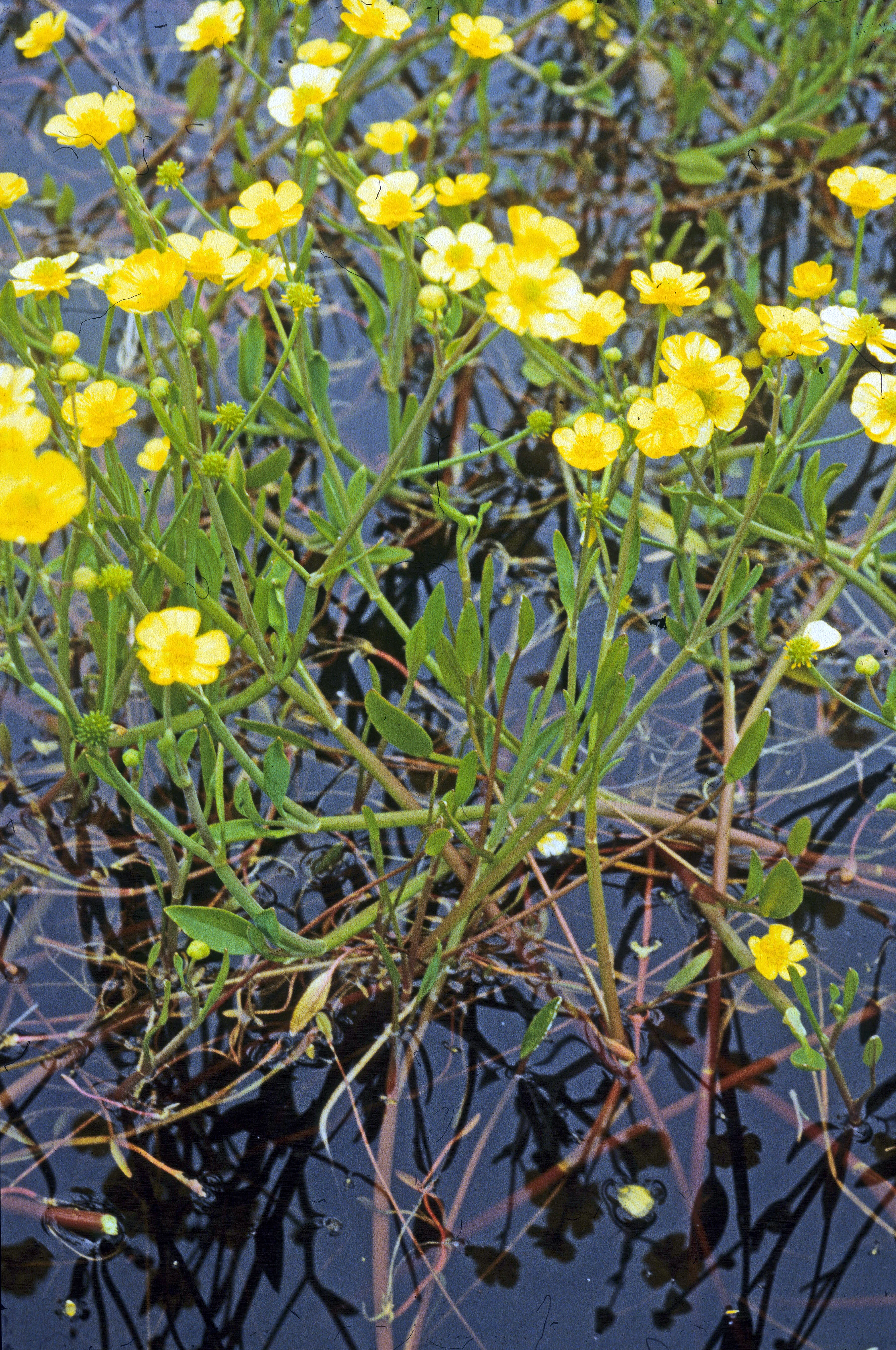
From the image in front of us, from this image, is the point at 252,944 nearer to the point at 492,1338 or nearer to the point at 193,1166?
the point at 193,1166

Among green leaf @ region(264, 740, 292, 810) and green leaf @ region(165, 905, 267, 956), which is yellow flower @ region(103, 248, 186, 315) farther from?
green leaf @ region(165, 905, 267, 956)

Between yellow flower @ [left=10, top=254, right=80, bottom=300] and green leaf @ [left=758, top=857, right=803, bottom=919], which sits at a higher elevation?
yellow flower @ [left=10, top=254, right=80, bottom=300]

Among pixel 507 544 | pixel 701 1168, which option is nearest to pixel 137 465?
pixel 507 544

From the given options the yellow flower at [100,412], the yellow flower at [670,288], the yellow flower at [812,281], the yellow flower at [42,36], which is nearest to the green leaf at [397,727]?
the yellow flower at [100,412]

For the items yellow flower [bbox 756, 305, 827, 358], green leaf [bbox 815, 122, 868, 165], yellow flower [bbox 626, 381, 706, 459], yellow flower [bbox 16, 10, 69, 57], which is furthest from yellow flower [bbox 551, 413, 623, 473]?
green leaf [bbox 815, 122, 868, 165]

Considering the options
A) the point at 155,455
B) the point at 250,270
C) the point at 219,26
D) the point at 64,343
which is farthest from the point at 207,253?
the point at 219,26

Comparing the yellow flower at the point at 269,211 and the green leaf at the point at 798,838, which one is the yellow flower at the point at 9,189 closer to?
the yellow flower at the point at 269,211
